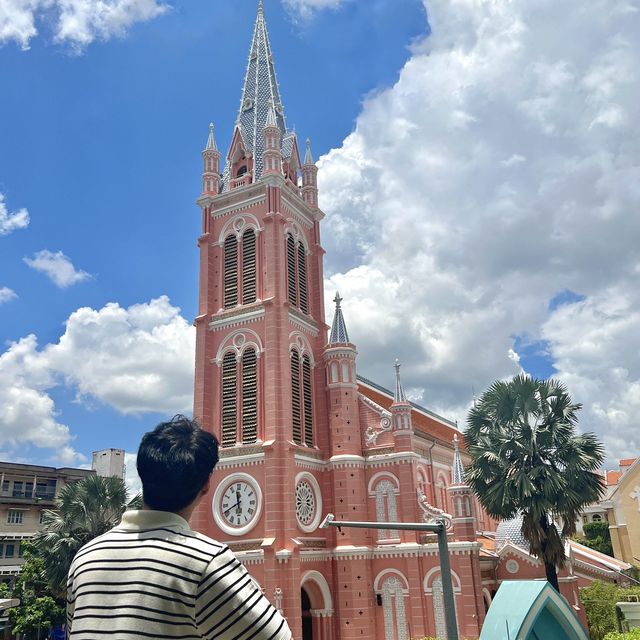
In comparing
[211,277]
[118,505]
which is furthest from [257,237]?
[118,505]

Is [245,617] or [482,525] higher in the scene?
[482,525]

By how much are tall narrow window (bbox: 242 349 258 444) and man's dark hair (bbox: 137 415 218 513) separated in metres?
28.8

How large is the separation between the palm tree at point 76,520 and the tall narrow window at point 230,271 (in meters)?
11.1

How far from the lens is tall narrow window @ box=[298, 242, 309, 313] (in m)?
36.5

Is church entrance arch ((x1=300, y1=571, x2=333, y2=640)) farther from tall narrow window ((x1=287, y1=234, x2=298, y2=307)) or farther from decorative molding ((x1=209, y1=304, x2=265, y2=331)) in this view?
tall narrow window ((x1=287, y1=234, x2=298, y2=307))

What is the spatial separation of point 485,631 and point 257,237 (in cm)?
2581

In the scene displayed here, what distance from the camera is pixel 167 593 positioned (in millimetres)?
2357

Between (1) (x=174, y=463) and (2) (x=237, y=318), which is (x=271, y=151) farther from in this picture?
(1) (x=174, y=463)

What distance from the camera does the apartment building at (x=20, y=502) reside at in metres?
49.2

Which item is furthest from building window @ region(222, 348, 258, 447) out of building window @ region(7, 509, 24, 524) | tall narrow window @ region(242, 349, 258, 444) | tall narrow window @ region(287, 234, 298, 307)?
building window @ region(7, 509, 24, 524)

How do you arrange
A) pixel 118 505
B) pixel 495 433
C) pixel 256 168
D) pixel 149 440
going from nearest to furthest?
pixel 149 440, pixel 495 433, pixel 118 505, pixel 256 168

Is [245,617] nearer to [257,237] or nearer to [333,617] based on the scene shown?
[333,617]

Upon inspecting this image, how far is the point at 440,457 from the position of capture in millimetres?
39719

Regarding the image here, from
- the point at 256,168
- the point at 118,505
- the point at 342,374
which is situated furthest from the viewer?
the point at 256,168
